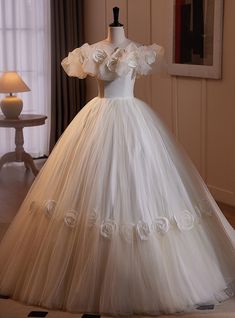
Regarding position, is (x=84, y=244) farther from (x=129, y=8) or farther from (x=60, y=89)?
(x=60, y=89)

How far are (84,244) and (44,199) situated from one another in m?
0.38

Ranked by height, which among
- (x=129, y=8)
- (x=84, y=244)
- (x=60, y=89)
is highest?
(x=129, y=8)

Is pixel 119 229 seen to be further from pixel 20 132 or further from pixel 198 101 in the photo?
pixel 20 132

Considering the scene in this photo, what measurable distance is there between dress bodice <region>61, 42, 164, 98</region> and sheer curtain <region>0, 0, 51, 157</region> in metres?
3.55

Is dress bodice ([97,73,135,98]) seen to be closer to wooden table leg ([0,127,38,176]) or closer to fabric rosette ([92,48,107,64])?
fabric rosette ([92,48,107,64])

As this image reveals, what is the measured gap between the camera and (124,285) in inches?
114

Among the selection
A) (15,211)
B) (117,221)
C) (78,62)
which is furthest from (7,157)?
(117,221)

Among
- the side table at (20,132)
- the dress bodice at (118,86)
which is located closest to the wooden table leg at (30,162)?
the side table at (20,132)

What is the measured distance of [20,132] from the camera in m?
6.11

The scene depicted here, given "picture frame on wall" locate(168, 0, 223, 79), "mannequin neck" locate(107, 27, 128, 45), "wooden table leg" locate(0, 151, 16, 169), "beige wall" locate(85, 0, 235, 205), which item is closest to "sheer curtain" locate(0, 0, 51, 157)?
"wooden table leg" locate(0, 151, 16, 169)

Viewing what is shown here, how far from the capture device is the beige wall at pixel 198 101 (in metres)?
4.95

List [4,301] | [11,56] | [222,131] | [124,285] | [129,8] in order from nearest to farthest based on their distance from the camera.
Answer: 1. [124,285]
2. [4,301]
3. [222,131]
4. [129,8]
5. [11,56]

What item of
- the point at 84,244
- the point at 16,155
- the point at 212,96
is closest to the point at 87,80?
the point at 16,155

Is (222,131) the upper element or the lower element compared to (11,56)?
lower
